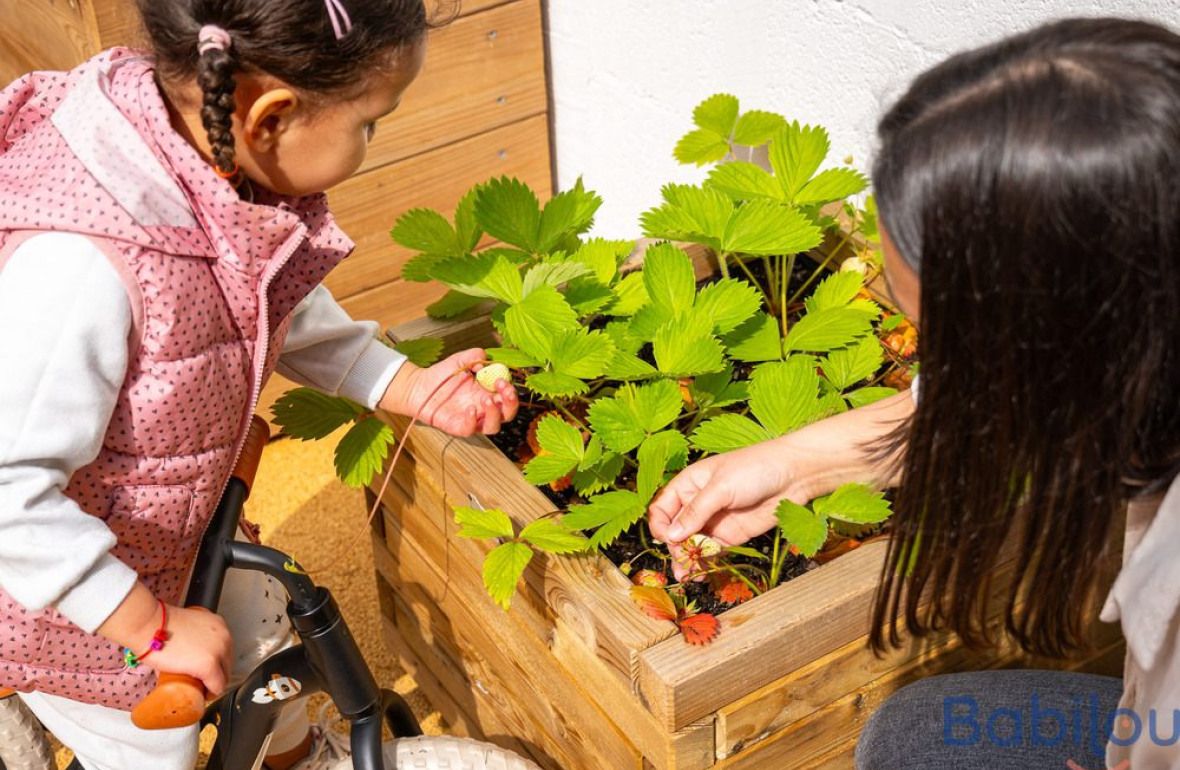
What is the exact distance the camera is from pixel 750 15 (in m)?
1.64

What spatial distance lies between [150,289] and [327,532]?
41.0 inches

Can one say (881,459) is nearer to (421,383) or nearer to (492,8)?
(421,383)

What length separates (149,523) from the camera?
1064 mm

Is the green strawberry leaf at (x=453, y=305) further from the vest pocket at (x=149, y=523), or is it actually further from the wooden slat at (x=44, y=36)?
the wooden slat at (x=44, y=36)

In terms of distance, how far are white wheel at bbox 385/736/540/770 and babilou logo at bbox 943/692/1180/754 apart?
0.40 meters

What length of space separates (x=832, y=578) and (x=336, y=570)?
3.36 ft

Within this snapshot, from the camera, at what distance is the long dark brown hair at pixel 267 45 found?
926 millimetres

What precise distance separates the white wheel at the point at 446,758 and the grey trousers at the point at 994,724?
0.34 metres

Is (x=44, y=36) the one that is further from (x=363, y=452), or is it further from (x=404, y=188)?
(x=363, y=452)

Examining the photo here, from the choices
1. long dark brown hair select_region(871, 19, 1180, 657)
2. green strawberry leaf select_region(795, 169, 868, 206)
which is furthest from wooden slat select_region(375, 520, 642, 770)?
green strawberry leaf select_region(795, 169, 868, 206)

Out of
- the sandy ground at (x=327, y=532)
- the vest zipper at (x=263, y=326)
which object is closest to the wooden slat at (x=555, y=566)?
the vest zipper at (x=263, y=326)

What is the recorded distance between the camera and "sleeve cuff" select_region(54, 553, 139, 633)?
0.96 meters

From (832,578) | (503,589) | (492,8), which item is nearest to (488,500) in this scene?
(503,589)

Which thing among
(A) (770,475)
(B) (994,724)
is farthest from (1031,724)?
(A) (770,475)
